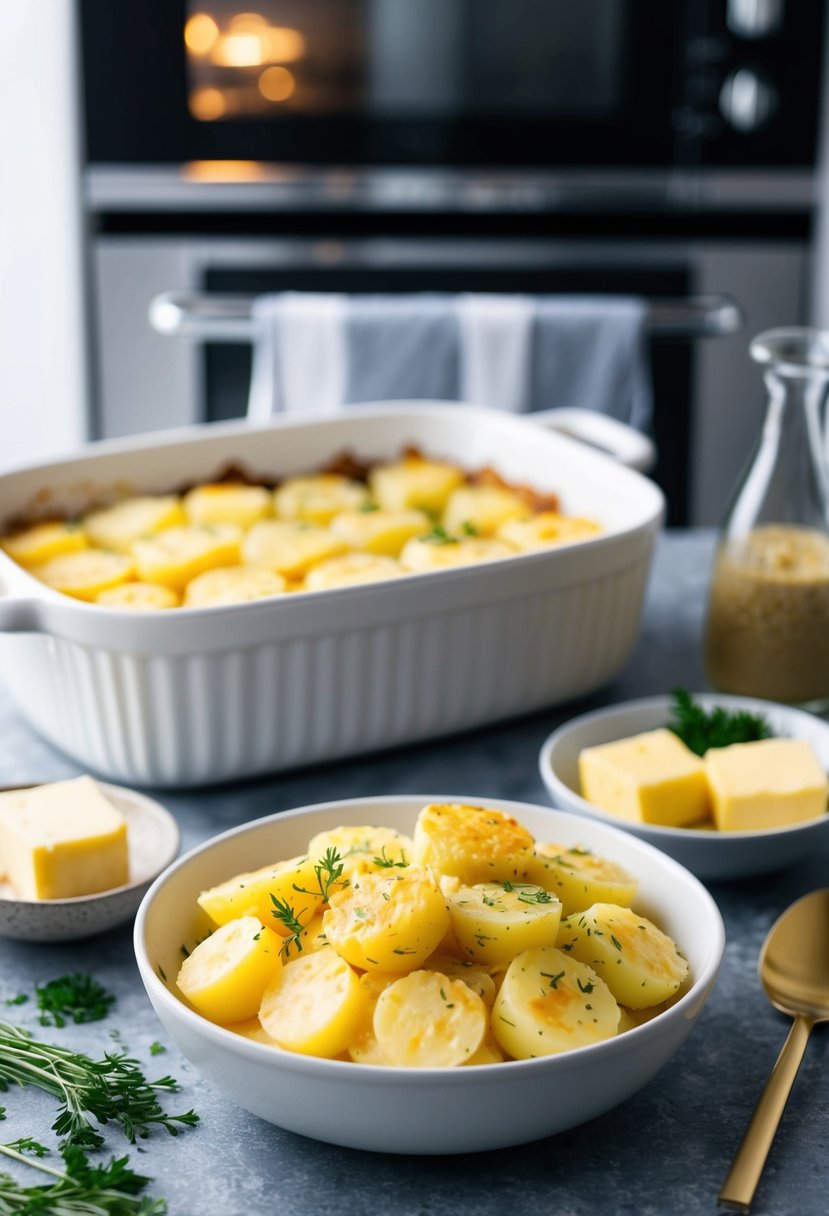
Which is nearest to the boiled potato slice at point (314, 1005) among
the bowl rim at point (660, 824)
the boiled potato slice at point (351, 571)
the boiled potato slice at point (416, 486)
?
the bowl rim at point (660, 824)

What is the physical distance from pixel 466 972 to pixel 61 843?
12.5 inches

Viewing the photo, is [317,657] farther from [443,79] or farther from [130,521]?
[443,79]

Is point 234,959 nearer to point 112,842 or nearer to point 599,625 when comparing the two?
point 112,842

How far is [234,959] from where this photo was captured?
77cm

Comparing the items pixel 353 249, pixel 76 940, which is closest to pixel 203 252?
pixel 353 249

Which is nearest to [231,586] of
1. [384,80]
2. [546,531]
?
[546,531]

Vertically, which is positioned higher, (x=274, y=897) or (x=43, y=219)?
(x=43, y=219)

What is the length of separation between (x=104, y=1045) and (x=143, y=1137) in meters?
0.11

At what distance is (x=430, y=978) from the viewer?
29.1 inches

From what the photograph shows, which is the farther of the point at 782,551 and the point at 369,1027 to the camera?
the point at 782,551

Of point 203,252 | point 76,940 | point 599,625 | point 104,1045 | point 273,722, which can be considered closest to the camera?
point 104,1045

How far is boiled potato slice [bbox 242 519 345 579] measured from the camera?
4.33ft

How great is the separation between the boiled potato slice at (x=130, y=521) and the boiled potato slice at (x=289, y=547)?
0.31 ft

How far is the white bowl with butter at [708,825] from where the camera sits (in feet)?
3.31
